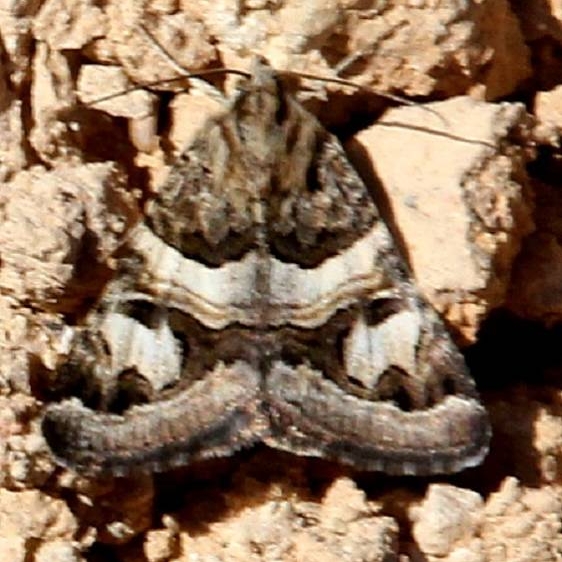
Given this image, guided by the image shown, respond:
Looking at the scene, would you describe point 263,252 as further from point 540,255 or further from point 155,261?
point 540,255

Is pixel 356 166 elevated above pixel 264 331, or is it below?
above

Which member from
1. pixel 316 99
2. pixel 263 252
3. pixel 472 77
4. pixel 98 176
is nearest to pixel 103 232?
pixel 98 176

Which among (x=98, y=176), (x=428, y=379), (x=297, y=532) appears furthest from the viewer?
(x=428, y=379)

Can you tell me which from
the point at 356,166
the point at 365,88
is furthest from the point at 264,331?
the point at 365,88

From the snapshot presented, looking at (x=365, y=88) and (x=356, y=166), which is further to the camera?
(x=356, y=166)

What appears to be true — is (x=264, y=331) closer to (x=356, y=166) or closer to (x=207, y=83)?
(x=356, y=166)
